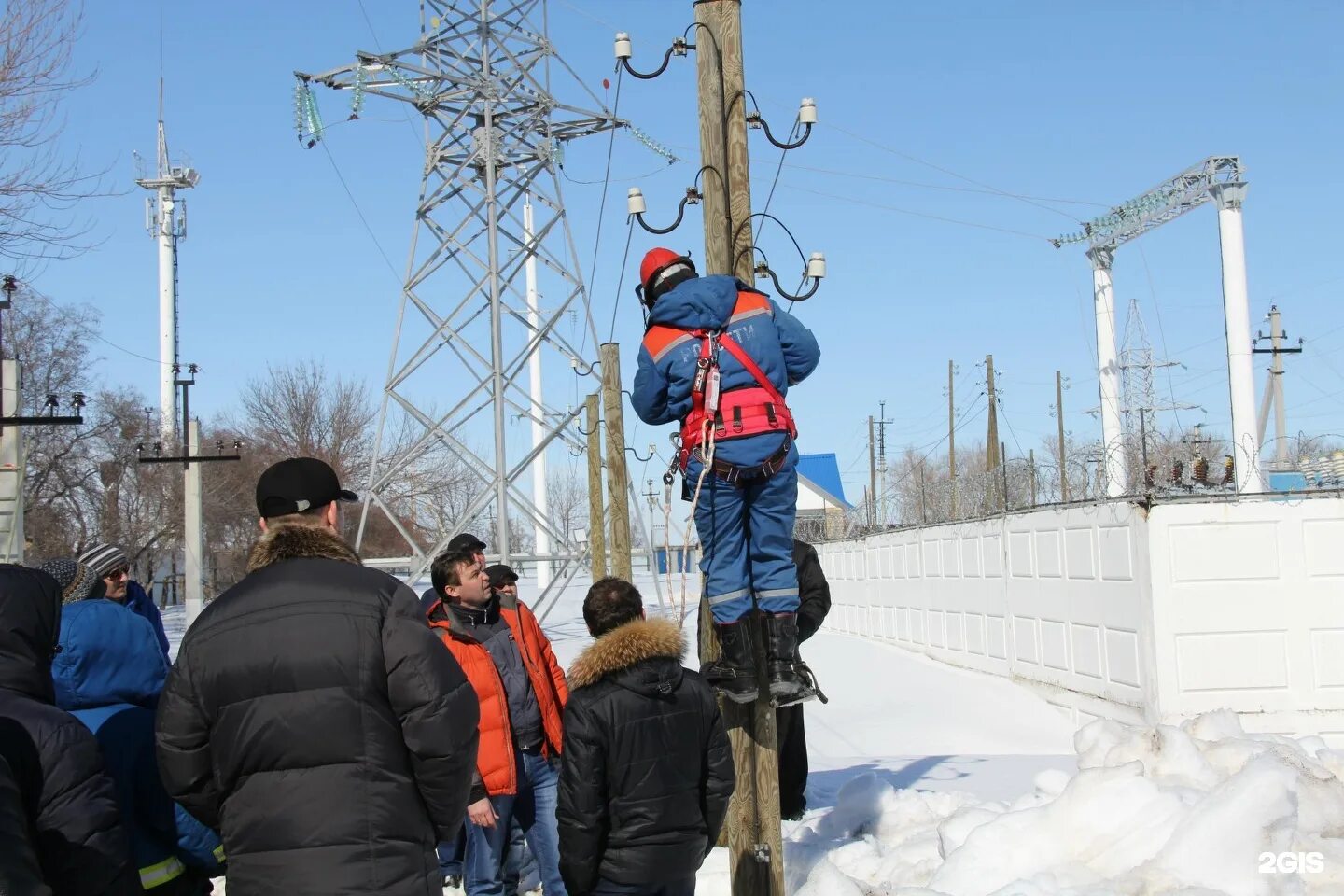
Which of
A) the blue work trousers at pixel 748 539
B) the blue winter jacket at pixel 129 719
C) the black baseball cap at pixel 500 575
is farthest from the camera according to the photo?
the black baseball cap at pixel 500 575

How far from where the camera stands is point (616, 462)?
17.4 metres

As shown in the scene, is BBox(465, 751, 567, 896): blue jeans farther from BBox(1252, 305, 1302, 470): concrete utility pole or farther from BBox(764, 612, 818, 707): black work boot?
BBox(1252, 305, 1302, 470): concrete utility pole

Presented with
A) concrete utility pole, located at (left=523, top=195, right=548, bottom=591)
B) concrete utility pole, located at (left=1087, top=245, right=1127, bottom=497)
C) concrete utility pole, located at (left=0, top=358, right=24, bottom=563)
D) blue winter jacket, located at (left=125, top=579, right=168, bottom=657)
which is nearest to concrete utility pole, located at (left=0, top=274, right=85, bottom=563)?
concrete utility pole, located at (left=0, top=358, right=24, bottom=563)

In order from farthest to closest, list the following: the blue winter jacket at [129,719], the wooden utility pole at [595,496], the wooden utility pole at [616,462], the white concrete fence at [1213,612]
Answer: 1. the wooden utility pole at [595,496]
2. the wooden utility pole at [616,462]
3. the white concrete fence at [1213,612]
4. the blue winter jacket at [129,719]

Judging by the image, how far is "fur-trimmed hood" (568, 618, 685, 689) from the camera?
483 centimetres

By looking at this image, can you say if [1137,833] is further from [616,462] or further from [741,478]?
[616,462]

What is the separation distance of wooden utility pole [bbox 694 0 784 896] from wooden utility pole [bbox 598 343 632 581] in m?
11.1

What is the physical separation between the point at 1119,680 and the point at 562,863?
11.1 meters

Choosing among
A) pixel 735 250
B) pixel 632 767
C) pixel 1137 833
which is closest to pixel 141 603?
pixel 632 767

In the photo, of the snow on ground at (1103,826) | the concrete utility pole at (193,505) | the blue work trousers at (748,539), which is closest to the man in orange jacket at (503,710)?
the snow on ground at (1103,826)

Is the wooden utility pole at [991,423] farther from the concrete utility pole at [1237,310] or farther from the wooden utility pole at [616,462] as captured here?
the wooden utility pole at [616,462]

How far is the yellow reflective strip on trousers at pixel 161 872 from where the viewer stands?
411 cm

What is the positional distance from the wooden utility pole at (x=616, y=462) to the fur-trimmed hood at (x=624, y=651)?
12.1 metres

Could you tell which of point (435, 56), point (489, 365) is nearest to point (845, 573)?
point (489, 365)
